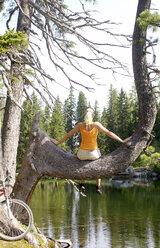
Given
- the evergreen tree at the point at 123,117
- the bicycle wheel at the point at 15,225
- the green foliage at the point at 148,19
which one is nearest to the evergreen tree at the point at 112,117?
the evergreen tree at the point at 123,117

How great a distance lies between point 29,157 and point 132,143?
1.99m

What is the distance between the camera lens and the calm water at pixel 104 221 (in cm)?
Answer: 1027

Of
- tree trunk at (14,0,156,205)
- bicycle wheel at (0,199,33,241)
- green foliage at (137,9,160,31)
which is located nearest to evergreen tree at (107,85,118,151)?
tree trunk at (14,0,156,205)

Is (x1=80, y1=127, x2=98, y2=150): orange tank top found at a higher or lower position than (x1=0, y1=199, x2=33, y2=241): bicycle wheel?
higher

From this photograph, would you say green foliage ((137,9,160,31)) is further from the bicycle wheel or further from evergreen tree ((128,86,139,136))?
evergreen tree ((128,86,139,136))

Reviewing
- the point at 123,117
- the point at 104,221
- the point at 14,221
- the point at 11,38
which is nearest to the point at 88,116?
the point at 11,38

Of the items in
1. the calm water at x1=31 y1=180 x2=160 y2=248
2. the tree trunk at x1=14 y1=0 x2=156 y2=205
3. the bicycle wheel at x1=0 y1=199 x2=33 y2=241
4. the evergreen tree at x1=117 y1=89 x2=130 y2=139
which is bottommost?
the calm water at x1=31 y1=180 x2=160 y2=248

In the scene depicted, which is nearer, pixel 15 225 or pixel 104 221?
pixel 15 225

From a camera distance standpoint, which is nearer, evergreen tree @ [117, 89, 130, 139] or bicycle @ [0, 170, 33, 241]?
bicycle @ [0, 170, 33, 241]

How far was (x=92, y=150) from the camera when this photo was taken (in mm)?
5680

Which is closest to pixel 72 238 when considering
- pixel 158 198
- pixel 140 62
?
pixel 140 62

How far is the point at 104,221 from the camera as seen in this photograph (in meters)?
13.5

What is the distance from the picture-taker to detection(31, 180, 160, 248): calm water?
1027 cm

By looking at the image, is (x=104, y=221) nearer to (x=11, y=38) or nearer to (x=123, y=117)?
(x=11, y=38)
